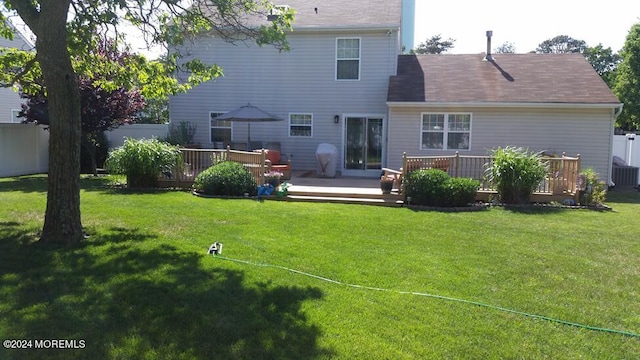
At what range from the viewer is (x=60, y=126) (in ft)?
20.1

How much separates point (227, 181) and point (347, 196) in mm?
2845

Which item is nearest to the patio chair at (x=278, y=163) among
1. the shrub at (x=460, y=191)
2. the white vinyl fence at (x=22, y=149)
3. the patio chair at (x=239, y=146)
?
the patio chair at (x=239, y=146)

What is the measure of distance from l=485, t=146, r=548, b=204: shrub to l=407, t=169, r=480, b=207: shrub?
2.49ft

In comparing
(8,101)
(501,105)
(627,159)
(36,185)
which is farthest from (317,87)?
(8,101)

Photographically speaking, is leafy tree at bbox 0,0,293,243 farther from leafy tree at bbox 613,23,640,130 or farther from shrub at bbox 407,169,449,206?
leafy tree at bbox 613,23,640,130

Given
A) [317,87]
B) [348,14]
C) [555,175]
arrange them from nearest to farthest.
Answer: [555,175], [317,87], [348,14]

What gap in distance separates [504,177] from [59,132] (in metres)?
8.93

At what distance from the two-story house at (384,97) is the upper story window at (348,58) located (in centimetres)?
3

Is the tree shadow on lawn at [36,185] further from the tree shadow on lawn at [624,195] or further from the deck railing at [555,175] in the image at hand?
the tree shadow on lawn at [624,195]

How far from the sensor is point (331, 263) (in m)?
5.83

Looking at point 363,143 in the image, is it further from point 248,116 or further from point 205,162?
point 205,162

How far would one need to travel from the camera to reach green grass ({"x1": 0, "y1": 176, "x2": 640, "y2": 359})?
3.77m

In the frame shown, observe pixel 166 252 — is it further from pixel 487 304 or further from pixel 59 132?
pixel 487 304

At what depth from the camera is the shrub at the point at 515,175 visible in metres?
10.8
